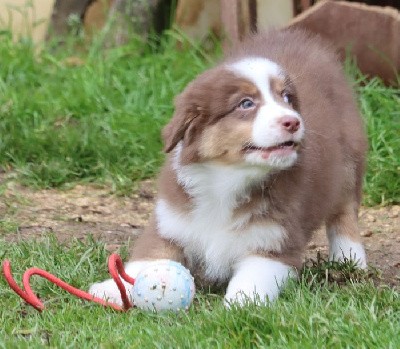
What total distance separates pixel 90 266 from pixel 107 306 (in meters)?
0.61

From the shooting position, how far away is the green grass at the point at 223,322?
3.93m

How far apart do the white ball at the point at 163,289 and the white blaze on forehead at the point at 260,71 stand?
85 cm

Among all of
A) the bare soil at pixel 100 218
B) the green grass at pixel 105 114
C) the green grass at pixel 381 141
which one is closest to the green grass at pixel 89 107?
the green grass at pixel 105 114

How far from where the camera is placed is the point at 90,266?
525 cm

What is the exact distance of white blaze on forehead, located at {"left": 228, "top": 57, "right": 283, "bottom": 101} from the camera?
4.72 m

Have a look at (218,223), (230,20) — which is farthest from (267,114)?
(230,20)

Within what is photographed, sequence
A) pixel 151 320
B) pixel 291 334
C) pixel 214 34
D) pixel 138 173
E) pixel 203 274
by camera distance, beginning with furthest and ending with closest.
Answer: pixel 214 34 < pixel 138 173 < pixel 203 274 < pixel 151 320 < pixel 291 334

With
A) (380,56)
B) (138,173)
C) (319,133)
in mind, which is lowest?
(138,173)

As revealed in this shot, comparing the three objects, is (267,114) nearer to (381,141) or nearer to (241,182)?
(241,182)

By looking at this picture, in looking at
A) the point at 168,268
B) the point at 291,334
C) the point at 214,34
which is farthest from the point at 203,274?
the point at 214,34

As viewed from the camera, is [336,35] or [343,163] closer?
[343,163]

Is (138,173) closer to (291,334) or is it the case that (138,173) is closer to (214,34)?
(214,34)

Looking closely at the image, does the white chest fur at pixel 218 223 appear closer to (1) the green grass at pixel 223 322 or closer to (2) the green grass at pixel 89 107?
(1) the green grass at pixel 223 322

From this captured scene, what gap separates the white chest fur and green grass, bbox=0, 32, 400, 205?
84.1 inches
